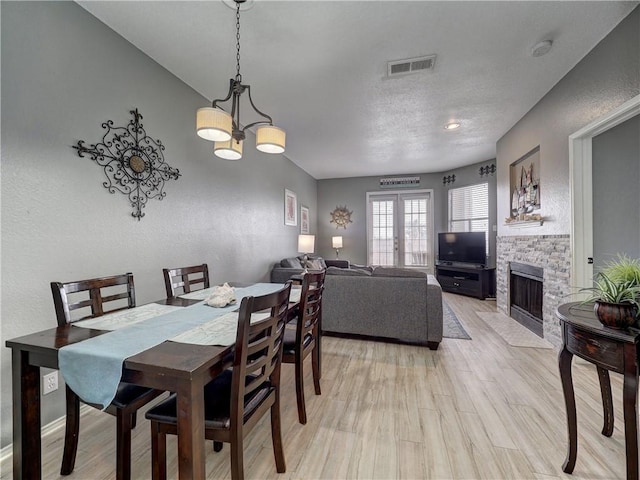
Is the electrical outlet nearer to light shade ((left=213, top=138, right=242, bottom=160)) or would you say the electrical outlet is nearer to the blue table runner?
the blue table runner

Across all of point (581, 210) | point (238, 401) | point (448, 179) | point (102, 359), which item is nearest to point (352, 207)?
point (448, 179)

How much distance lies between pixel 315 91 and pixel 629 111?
2623mm

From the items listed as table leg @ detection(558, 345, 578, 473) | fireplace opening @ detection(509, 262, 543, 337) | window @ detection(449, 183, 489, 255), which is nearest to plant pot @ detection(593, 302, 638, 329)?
table leg @ detection(558, 345, 578, 473)

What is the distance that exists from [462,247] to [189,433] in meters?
6.20

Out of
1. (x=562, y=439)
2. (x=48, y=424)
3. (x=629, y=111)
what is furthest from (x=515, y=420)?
(x=48, y=424)

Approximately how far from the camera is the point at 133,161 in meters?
2.31

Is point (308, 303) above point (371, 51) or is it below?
below

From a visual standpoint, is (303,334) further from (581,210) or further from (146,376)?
(581,210)

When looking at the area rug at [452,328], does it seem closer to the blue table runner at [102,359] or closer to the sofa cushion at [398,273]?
the sofa cushion at [398,273]

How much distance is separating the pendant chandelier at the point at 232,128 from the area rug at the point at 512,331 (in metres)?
3.30

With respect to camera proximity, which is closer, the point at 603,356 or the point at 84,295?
the point at 603,356

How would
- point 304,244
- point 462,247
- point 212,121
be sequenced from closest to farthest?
point 212,121
point 304,244
point 462,247

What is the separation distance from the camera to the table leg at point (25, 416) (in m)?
1.19

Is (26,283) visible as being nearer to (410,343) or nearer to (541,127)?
(410,343)
